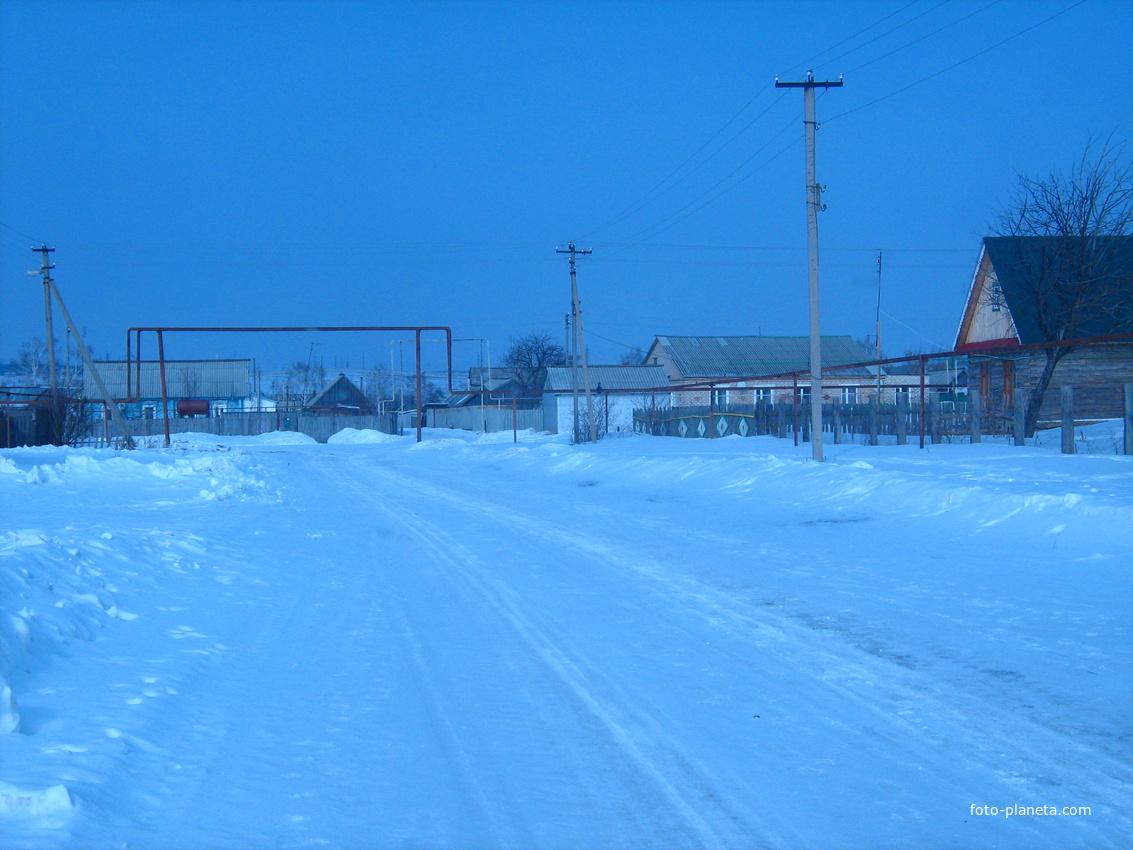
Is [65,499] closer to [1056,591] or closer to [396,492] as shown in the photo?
[396,492]

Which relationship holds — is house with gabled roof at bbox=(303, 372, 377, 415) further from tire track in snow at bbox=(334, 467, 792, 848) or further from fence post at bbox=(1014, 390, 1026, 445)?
tire track in snow at bbox=(334, 467, 792, 848)

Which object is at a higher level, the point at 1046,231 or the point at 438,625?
the point at 1046,231

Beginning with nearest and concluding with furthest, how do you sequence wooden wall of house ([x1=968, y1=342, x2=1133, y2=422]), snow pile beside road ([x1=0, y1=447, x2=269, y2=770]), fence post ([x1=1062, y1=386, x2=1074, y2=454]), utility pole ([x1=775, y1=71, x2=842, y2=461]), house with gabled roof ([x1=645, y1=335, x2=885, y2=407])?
1. snow pile beside road ([x1=0, y1=447, x2=269, y2=770])
2. fence post ([x1=1062, y1=386, x2=1074, y2=454])
3. utility pole ([x1=775, y1=71, x2=842, y2=461])
4. wooden wall of house ([x1=968, y1=342, x2=1133, y2=422])
5. house with gabled roof ([x1=645, y1=335, x2=885, y2=407])

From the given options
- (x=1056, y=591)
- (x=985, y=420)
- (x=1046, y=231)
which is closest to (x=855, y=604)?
(x=1056, y=591)

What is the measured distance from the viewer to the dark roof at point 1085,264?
25562 millimetres

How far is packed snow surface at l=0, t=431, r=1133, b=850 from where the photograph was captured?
391 cm

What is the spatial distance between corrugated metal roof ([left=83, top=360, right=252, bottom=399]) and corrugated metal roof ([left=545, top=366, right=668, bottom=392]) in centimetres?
2962

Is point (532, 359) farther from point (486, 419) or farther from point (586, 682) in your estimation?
point (586, 682)

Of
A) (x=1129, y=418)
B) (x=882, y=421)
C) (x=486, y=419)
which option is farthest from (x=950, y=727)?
(x=486, y=419)

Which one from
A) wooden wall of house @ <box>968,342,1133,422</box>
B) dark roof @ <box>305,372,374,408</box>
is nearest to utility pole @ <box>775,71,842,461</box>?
wooden wall of house @ <box>968,342,1133,422</box>

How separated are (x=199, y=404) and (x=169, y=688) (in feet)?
216

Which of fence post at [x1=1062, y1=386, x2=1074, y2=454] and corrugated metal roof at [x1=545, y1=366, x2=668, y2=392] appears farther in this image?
corrugated metal roof at [x1=545, y1=366, x2=668, y2=392]

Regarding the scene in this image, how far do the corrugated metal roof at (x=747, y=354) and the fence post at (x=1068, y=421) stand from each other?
4640 centimetres

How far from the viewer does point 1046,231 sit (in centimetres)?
2636
